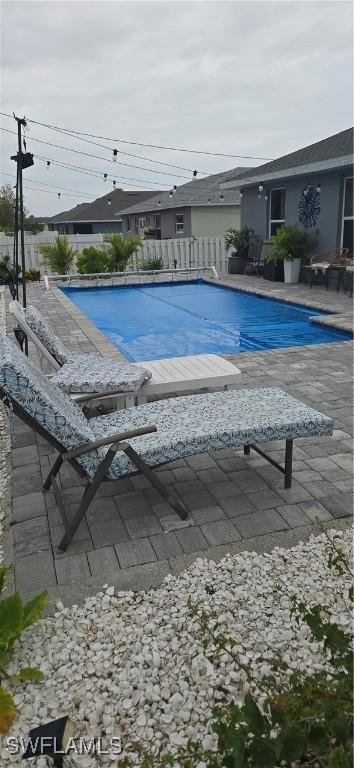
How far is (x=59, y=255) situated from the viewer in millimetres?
17094

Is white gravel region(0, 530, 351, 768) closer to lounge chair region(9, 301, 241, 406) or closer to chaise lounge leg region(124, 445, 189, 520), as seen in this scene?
chaise lounge leg region(124, 445, 189, 520)

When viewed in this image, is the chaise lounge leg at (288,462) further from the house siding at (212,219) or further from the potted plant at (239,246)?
the house siding at (212,219)

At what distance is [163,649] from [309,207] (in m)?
13.6

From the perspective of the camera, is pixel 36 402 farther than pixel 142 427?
No

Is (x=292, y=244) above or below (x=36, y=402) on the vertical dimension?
above

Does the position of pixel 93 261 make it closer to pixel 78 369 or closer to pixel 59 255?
pixel 59 255

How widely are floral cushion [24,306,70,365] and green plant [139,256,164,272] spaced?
1416cm

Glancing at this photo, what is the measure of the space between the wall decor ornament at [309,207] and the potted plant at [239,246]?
2741 millimetres

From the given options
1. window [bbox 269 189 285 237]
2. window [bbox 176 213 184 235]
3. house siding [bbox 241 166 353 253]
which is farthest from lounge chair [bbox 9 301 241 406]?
window [bbox 176 213 184 235]

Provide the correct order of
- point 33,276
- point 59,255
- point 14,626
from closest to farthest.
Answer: point 14,626
point 33,276
point 59,255

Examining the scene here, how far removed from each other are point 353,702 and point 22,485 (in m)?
2.46

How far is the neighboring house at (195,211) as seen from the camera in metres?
24.5

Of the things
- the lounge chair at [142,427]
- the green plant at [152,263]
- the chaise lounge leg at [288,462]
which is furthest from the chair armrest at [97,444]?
the green plant at [152,263]

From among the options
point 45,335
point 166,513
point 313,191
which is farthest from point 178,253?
point 166,513
